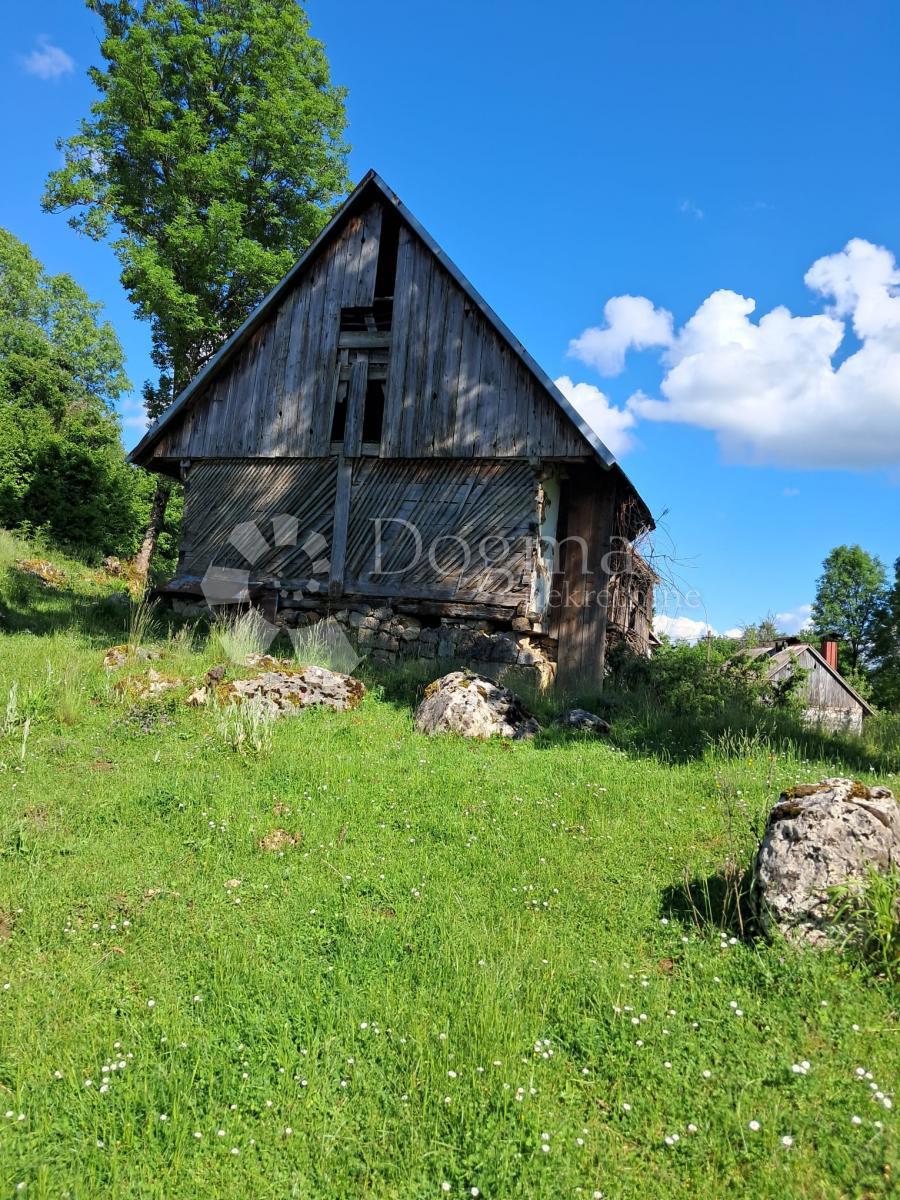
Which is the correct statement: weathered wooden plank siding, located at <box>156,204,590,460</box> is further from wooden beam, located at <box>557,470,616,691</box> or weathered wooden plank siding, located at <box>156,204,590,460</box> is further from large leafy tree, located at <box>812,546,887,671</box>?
large leafy tree, located at <box>812,546,887,671</box>

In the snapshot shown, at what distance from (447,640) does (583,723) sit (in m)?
4.24

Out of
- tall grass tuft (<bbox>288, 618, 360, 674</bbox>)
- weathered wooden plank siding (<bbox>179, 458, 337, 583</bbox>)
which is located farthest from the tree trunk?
tall grass tuft (<bbox>288, 618, 360, 674</bbox>)

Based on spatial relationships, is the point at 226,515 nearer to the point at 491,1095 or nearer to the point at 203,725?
the point at 203,725

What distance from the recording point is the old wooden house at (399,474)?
1192 centimetres

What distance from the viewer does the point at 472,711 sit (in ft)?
25.4

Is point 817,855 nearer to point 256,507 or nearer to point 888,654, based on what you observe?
point 256,507

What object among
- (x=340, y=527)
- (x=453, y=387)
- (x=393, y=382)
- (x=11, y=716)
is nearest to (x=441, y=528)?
(x=340, y=527)

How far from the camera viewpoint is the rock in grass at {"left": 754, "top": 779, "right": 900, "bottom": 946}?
367 centimetres

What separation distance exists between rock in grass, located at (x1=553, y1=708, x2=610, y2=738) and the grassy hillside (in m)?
1.99

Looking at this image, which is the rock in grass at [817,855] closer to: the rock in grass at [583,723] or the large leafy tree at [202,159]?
the rock in grass at [583,723]

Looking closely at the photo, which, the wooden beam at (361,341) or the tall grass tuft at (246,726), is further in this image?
the wooden beam at (361,341)

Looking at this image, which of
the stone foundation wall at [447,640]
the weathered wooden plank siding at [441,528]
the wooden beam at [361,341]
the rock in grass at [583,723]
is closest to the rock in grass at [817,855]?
the rock in grass at [583,723]

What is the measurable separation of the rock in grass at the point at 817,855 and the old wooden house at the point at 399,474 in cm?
769

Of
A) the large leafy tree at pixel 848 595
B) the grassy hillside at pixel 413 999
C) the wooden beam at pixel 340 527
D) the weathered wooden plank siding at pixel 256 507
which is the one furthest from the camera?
the large leafy tree at pixel 848 595
